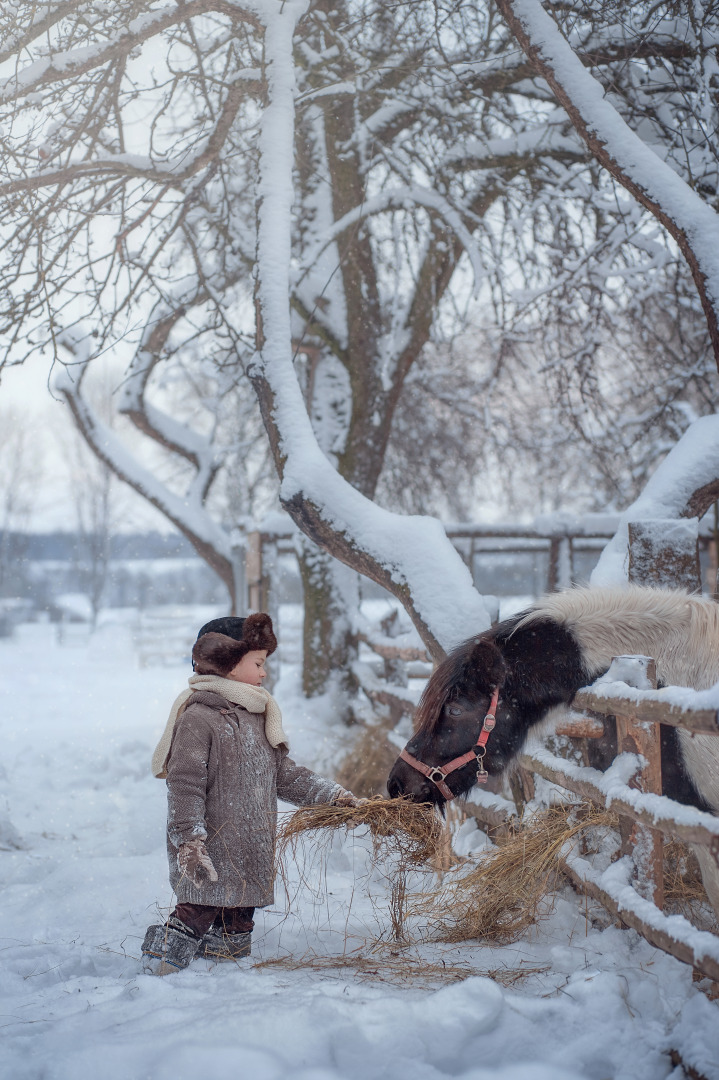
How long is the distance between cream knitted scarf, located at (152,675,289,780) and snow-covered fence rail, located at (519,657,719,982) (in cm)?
103

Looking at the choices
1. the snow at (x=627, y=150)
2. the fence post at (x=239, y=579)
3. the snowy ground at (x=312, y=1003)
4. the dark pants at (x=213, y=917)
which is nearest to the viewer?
the snowy ground at (x=312, y=1003)

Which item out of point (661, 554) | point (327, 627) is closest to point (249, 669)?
point (661, 554)

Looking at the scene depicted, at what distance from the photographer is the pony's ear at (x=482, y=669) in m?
2.81

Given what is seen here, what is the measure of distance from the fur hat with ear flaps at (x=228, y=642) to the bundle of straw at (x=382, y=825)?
556 mm

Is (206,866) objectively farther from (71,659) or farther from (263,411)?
(71,659)

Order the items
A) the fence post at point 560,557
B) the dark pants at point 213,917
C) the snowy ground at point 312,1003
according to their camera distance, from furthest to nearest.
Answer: the fence post at point 560,557 → the dark pants at point 213,917 → the snowy ground at point 312,1003

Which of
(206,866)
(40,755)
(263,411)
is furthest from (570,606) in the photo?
(40,755)

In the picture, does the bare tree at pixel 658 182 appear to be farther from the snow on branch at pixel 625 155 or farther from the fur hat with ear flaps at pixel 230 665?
the fur hat with ear flaps at pixel 230 665

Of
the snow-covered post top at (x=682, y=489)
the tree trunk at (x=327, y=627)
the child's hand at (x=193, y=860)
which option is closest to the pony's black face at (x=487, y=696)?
the child's hand at (x=193, y=860)

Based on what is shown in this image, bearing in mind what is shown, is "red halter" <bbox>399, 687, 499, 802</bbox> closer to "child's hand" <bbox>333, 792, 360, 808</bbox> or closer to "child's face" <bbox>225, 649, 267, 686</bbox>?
"child's hand" <bbox>333, 792, 360, 808</bbox>

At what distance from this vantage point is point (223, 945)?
2453 millimetres

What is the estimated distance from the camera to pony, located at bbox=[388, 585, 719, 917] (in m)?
2.78

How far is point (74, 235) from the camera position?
462 cm

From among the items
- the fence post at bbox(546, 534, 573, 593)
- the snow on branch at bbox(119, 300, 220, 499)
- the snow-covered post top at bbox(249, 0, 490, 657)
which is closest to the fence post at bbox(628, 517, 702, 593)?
the snow-covered post top at bbox(249, 0, 490, 657)
